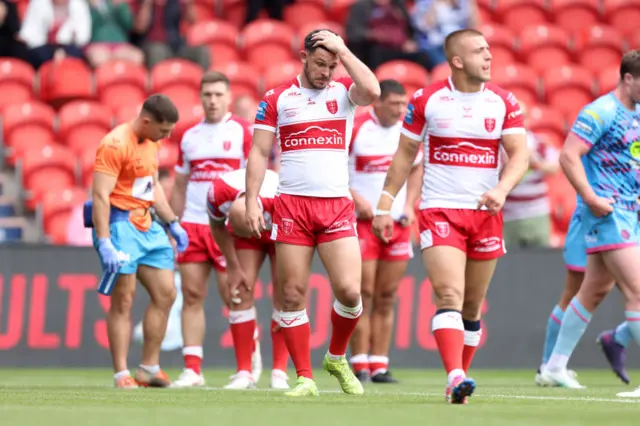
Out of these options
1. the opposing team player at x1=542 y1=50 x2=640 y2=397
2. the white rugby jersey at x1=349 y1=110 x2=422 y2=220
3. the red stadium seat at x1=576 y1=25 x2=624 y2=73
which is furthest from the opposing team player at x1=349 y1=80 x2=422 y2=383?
the red stadium seat at x1=576 y1=25 x2=624 y2=73

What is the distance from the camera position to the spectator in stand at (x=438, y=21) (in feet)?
58.8

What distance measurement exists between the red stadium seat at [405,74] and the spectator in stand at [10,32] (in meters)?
4.79

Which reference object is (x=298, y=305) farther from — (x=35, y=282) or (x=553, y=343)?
(x=35, y=282)

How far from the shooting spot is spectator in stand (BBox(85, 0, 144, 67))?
1675 cm

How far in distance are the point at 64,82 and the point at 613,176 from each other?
8963 millimetres

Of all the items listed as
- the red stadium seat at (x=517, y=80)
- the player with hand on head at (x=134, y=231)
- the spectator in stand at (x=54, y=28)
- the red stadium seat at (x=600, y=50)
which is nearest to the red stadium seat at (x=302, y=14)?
the red stadium seat at (x=517, y=80)

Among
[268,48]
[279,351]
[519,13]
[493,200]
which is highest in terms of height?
[519,13]

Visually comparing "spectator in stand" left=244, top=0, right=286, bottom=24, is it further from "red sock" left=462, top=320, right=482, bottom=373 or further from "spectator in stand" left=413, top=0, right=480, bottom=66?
"red sock" left=462, top=320, right=482, bottom=373

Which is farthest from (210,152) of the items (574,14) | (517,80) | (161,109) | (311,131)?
(574,14)

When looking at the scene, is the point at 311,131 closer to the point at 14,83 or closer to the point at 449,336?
the point at 449,336

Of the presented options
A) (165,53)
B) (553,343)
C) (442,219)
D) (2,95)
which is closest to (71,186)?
(2,95)

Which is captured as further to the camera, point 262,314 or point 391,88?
point 262,314

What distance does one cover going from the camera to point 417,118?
8203mm

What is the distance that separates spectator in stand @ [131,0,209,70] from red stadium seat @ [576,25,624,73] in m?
5.81
